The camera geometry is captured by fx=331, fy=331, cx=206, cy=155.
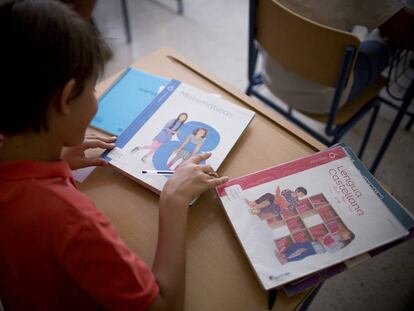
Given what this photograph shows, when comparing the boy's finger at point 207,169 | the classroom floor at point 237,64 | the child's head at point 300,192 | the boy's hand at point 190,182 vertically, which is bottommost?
the classroom floor at point 237,64

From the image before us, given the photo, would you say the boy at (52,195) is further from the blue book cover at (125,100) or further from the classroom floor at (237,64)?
the classroom floor at (237,64)

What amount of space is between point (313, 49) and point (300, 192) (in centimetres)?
48

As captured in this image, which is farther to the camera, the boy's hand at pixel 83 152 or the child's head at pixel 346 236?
the boy's hand at pixel 83 152

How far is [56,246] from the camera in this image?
520 millimetres

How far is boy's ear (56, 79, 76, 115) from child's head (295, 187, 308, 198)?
468 mm

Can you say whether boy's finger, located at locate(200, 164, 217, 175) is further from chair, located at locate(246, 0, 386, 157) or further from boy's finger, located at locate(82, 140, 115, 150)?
chair, located at locate(246, 0, 386, 157)

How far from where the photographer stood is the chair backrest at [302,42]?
0.90 metres

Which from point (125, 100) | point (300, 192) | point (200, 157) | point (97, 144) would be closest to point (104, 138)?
point (97, 144)

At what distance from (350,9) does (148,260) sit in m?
0.98

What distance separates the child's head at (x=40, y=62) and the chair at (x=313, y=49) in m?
0.61

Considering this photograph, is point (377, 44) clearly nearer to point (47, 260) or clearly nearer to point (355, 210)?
point (355, 210)

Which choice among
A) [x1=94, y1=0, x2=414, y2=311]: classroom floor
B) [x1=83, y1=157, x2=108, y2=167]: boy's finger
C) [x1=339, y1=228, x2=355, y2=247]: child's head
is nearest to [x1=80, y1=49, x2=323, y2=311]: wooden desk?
[x1=83, y1=157, x2=108, y2=167]: boy's finger

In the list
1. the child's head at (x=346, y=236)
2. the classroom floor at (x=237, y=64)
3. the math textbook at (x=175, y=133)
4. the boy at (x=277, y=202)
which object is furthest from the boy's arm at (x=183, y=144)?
the classroom floor at (x=237, y=64)

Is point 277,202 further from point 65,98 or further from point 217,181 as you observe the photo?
point 65,98
